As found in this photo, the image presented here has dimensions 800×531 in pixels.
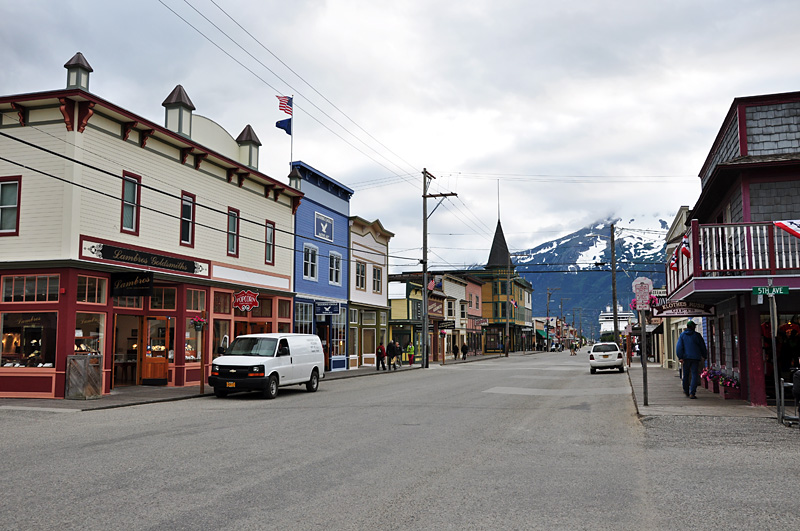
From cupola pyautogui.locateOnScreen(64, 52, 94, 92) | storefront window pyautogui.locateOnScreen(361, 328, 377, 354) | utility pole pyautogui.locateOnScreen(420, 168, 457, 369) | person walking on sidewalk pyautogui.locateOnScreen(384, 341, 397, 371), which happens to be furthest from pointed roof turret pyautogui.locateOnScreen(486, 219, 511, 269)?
cupola pyautogui.locateOnScreen(64, 52, 94, 92)

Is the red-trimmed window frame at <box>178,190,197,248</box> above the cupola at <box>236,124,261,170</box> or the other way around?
the other way around

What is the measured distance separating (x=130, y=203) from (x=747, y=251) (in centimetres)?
1732

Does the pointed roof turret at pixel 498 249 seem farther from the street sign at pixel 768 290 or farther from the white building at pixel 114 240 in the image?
the street sign at pixel 768 290

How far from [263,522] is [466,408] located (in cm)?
1102

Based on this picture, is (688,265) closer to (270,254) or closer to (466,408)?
(466,408)

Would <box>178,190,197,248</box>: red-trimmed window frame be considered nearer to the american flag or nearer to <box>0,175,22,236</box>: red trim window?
<box>0,175,22,236</box>: red trim window

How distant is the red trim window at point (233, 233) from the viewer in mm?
27438

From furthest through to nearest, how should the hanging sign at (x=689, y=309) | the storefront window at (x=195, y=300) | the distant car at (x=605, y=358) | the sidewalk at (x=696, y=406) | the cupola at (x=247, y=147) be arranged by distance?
the distant car at (x=605, y=358) → the cupola at (x=247, y=147) → the storefront window at (x=195, y=300) → the hanging sign at (x=689, y=309) → the sidewalk at (x=696, y=406)

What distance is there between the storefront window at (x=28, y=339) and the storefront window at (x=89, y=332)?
69 centimetres

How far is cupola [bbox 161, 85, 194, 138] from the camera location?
2470cm

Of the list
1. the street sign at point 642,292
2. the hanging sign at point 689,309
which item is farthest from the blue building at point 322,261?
the street sign at point 642,292

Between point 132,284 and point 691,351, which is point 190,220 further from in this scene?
point 691,351

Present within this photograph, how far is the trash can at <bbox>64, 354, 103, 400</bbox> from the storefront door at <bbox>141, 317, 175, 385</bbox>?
15.6ft

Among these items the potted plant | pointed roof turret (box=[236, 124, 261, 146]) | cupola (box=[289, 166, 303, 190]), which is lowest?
the potted plant
